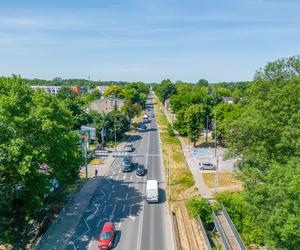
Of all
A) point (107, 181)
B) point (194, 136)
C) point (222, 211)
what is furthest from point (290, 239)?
point (194, 136)

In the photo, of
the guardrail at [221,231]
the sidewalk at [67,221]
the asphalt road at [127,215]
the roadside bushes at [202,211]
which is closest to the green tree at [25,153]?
the sidewalk at [67,221]

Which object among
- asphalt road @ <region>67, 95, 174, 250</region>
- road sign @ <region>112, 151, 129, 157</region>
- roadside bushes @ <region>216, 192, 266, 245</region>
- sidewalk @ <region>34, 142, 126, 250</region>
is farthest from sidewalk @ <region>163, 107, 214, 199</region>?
sidewalk @ <region>34, 142, 126, 250</region>

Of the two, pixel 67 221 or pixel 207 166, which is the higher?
pixel 207 166

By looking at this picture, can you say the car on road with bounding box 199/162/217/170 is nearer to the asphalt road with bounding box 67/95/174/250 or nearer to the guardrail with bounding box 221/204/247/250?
the asphalt road with bounding box 67/95/174/250

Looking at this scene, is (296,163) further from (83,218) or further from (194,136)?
(194,136)

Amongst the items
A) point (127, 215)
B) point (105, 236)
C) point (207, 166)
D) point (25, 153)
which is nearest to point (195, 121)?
point (207, 166)

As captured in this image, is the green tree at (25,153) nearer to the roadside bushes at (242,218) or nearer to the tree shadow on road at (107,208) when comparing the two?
the tree shadow on road at (107,208)

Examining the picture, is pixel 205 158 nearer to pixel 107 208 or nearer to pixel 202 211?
pixel 202 211
